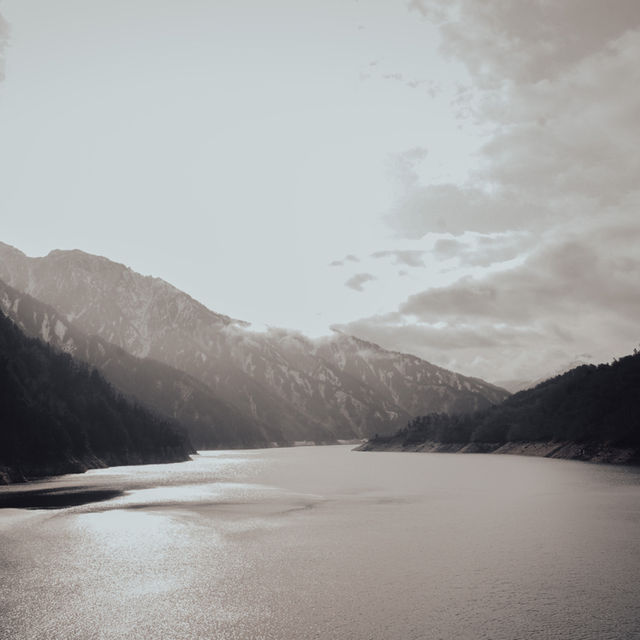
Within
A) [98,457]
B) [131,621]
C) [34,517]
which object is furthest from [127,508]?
[98,457]

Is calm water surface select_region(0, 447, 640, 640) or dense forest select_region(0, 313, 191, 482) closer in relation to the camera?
calm water surface select_region(0, 447, 640, 640)

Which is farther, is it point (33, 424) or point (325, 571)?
point (33, 424)

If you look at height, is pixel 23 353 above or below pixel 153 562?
above

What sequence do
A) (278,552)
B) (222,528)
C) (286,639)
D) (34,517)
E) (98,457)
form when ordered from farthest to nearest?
(98,457), (34,517), (222,528), (278,552), (286,639)

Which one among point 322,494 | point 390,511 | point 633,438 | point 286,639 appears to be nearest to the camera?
point 286,639

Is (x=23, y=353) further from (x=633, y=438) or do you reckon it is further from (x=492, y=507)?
(x=633, y=438)

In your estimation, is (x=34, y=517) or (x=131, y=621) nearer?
(x=131, y=621)

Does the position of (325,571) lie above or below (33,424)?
below

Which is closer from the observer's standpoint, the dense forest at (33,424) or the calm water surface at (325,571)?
the calm water surface at (325,571)
